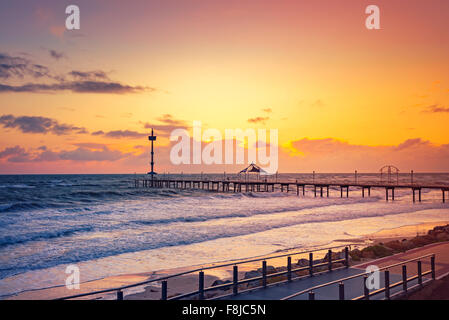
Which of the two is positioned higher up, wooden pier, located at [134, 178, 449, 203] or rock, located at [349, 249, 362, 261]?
rock, located at [349, 249, 362, 261]

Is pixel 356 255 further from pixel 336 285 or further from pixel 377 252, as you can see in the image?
pixel 336 285

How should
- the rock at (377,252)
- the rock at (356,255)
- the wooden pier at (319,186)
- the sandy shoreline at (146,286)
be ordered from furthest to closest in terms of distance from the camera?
the wooden pier at (319,186) < the rock at (377,252) < the rock at (356,255) < the sandy shoreline at (146,286)

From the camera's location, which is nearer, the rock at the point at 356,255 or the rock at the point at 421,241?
the rock at the point at 356,255

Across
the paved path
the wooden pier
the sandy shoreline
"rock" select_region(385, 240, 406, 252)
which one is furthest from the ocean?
the wooden pier

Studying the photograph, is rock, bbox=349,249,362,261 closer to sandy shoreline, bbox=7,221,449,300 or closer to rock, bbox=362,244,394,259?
rock, bbox=362,244,394,259

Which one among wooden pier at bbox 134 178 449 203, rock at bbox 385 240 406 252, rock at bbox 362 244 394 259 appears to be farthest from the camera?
wooden pier at bbox 134 178 449 203

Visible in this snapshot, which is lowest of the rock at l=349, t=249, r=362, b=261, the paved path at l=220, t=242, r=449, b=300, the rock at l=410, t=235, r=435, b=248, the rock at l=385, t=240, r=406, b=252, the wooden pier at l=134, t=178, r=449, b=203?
the wooden pier at l=134, t=178, r=449, b=203

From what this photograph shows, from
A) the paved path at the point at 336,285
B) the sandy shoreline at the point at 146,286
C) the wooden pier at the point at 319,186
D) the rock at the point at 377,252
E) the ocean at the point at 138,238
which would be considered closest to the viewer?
the paved path at the point at 336,285

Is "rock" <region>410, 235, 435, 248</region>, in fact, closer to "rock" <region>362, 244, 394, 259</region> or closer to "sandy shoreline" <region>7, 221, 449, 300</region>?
"rock" <region>362, 244, 394, 259</region>

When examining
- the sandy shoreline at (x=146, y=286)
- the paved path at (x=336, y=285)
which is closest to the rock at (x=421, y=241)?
the paved path at (x=336, y=285)

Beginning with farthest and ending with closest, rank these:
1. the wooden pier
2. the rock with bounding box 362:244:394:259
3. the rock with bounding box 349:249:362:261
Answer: the wooden pier → the rock with bounding box 362:244:394:259 → the rock with bounding box 349:249:362:261

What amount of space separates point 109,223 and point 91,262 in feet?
48.2

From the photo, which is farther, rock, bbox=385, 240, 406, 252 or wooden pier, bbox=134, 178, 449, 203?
wooden pier, bbox=134, 178, 449, 203

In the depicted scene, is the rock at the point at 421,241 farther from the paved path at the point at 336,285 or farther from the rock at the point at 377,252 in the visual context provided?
the paved path at the point at 336,285
